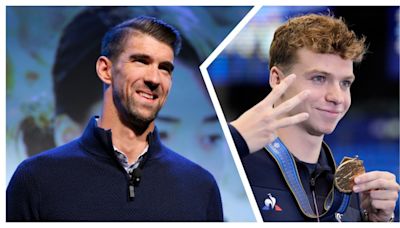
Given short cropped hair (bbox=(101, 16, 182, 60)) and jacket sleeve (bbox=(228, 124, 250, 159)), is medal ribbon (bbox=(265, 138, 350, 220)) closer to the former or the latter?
jacket sleeve (bbox=(228, 124, 250, 159))

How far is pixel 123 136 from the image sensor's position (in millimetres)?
2803

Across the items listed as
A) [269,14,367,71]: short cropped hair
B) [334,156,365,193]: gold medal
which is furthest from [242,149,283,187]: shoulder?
[269,14,367,71]: short cropped hair

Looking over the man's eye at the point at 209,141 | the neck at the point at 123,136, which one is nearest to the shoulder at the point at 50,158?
the neck at the point at 123,136

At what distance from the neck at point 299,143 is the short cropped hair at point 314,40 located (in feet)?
0.86

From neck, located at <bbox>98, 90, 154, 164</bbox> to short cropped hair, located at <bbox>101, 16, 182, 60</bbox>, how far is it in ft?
0.77

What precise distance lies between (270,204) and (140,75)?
0.77 meters

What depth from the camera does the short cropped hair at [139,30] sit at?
282cm

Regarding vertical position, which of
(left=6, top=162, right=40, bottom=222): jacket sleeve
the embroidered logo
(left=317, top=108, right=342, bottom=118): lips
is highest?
(left=317, top=108, right=342, bottom=118): lips

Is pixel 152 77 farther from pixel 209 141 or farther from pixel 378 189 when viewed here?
pixel 378 189

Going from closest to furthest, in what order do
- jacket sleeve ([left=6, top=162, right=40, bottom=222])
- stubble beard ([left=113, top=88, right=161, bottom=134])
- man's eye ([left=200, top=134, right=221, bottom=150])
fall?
jacket sleeve ([left=6, top=162, right=40, bottom=222]), stubble beard ([left=113, top=88, right=161, bottom=134]), man's eye ([left=200, top=134, right=221, bottom=150])

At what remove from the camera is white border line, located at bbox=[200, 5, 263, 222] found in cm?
286

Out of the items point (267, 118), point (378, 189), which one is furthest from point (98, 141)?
point (378, 189)

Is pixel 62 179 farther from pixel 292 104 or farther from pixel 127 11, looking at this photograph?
pixel 292 104

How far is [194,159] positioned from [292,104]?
1.57 feet
